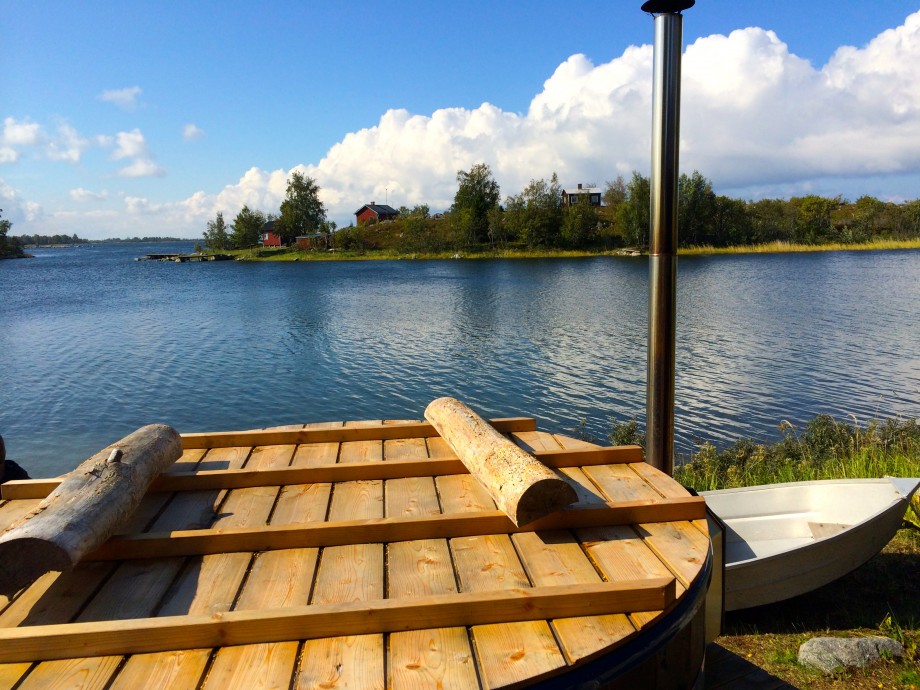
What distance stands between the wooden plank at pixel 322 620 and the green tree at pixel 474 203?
96.0 m

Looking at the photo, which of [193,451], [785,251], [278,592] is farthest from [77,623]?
[785,251]

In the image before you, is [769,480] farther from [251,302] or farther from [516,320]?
[251,302]

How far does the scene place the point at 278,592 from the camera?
3180mm

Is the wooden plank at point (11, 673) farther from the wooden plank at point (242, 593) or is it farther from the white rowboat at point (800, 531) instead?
the white rowboat at point (800, 531)

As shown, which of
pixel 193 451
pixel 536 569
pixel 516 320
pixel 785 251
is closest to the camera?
pixel 536 569

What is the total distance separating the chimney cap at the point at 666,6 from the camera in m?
4.76

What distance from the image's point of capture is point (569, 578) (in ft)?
10.8

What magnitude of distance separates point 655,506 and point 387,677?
2.03 metres

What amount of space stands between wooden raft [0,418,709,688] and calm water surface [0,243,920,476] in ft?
32.6

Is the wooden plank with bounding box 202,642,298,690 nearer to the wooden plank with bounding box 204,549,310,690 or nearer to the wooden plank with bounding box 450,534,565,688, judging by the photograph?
the wooden plank with bounding box 204,549,310,690

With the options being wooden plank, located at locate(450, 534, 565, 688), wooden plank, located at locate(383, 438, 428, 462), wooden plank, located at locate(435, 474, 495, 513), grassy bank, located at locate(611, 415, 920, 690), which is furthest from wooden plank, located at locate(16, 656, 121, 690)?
grassy bank, located at locate(611, 415, 920, 690)

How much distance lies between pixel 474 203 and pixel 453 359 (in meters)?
81.4

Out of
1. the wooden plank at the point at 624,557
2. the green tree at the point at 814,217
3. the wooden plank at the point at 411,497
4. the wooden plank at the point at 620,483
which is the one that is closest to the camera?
the wooden plank at the point at 624,557

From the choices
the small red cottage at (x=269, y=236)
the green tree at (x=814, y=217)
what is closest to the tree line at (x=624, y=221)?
the green tree at (x=814, y=217)
